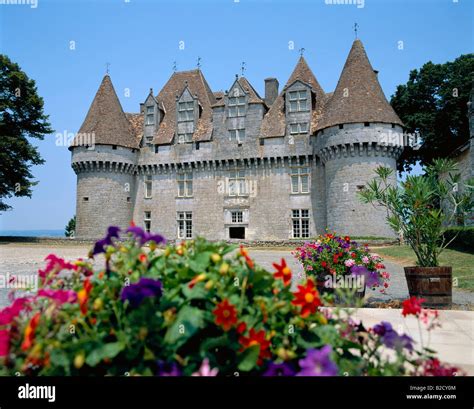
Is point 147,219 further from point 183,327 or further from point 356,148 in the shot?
point 183,327

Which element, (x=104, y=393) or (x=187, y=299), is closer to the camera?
(x=104, y=393)

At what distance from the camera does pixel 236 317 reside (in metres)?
1.78

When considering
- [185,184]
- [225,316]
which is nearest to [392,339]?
[225,316]

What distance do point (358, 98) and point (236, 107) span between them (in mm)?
10850

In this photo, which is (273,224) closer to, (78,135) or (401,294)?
(78,135)

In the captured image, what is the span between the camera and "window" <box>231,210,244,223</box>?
3474cm

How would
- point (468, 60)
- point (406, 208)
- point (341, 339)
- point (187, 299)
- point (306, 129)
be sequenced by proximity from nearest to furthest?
point (187, 299) → point (341, 339) → point (406, 208) → point (306, 129) → point (468, 60)

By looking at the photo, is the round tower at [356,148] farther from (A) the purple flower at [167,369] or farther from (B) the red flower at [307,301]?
(A) the purple flower at [167,369]

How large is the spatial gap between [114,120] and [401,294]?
33471 millimetres

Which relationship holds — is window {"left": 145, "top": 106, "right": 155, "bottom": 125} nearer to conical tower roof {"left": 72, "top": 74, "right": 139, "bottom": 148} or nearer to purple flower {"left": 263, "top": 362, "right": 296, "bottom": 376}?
conical tower roof {"left": 72, "top": 74, "right": 139, "bottom": 148}

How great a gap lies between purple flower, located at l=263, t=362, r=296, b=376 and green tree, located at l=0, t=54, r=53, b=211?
123 feet

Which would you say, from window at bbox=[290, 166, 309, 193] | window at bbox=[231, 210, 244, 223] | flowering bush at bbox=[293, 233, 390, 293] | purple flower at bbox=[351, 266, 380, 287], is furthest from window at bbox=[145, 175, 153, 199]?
purple flower at bbox=[351, 266, 380, 287]

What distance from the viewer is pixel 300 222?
3306 centimetres

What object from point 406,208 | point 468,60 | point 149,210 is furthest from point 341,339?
point 468,60
